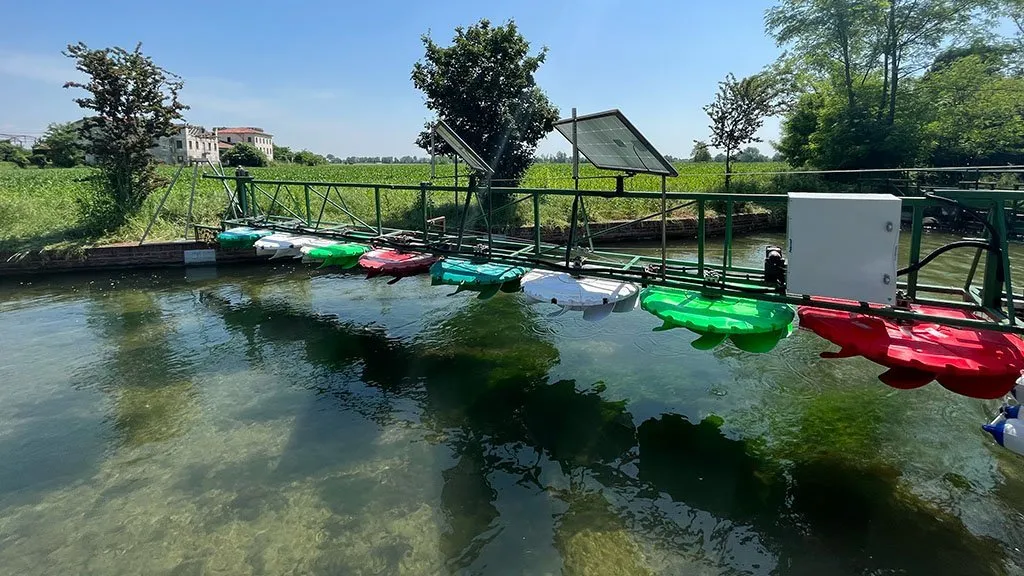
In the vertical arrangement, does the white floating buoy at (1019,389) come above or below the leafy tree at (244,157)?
below

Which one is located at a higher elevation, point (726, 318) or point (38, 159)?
point (38, 159)

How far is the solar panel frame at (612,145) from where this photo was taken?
5766 millimetres

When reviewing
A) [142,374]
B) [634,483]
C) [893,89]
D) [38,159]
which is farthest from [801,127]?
[38,159]

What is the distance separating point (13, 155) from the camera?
243 feet

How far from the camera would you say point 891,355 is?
436 cm

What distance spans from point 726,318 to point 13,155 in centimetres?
10019

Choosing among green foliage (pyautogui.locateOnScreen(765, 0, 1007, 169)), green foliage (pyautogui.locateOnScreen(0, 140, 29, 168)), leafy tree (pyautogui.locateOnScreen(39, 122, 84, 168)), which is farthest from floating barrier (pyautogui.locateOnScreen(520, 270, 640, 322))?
green foliage (pyautogui.locateOnScreen(0, 140, 29, 168))

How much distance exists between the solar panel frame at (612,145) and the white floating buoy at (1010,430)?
3332mm

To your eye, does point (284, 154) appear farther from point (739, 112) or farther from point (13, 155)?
point (739, 112)

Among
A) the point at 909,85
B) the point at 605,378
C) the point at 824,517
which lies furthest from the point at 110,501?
the point at 909,85

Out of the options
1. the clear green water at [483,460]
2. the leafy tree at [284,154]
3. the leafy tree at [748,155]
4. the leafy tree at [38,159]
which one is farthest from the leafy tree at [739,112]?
the leafy tree at [284,154]

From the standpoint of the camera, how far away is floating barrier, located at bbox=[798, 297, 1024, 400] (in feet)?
13.6

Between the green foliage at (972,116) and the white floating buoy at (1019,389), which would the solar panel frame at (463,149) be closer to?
the white floating buoy at (1019,389)

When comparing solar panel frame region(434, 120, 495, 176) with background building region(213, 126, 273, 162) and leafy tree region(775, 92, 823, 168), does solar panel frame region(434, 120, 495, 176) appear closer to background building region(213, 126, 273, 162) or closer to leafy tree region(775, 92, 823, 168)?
leafy tree region(775, 92, 823, 168)
